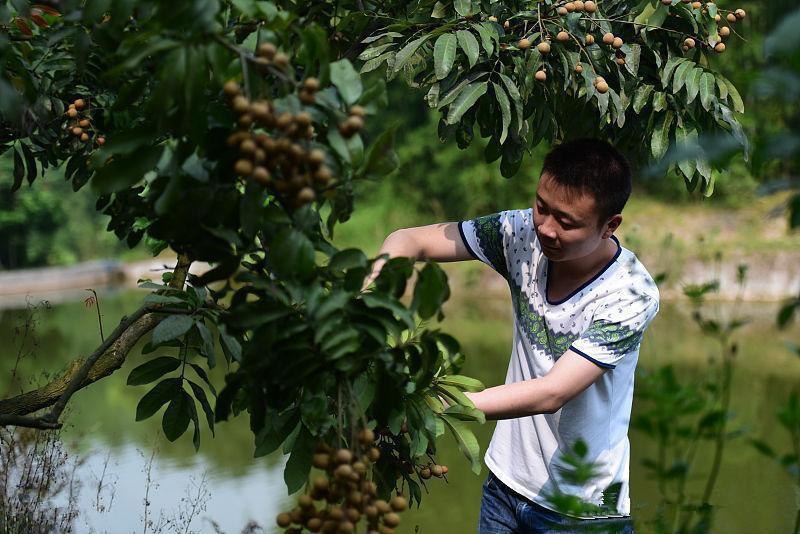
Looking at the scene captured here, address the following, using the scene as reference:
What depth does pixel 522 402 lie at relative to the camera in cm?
168

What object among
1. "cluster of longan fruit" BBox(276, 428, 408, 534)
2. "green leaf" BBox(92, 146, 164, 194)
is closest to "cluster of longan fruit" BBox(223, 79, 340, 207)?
"green leaf" BBox(92, 146, 164, 194)

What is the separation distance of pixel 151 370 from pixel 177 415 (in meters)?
0.11

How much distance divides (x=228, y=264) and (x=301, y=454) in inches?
17.3

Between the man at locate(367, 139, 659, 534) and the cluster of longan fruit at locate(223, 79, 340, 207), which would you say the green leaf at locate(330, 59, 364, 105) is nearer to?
the cluster of longan fruit at locate(223, 79, 340, 207)

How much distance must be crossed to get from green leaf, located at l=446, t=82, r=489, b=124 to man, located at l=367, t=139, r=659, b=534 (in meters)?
0.20

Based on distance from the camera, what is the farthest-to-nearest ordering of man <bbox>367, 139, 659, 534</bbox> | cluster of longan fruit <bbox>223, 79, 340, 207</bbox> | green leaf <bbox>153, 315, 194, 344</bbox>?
man <bbox>367, 139, 659, 534</bbox> → green leaf <bbox>153, 315, 194, 344</bbox> → cluster of longan fruit <bbox>223, 79, 340, 207</bbox>

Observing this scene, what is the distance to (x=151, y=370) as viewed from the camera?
1.76 meters

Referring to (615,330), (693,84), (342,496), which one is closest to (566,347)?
(615,330)

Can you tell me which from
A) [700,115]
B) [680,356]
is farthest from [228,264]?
[680,356]

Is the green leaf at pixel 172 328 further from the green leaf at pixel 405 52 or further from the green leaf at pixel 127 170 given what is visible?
the green leaf at pixel 405 52

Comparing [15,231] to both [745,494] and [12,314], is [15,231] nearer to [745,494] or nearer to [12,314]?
[12,314]

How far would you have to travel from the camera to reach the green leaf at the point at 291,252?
1.16 meters

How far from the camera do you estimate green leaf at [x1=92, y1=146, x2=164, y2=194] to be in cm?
116

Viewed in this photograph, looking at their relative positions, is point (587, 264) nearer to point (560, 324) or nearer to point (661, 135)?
point (560, 324)
